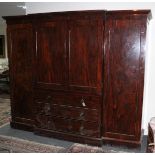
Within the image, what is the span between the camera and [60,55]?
2.98m

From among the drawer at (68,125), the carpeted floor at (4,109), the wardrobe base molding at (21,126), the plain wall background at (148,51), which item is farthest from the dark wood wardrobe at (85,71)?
the carpeted floor at (4,109)

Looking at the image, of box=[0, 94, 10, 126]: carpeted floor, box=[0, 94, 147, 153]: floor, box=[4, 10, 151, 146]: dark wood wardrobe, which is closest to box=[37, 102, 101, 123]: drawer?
box=[4, 10, 151, 146]: dark wood wardrobe

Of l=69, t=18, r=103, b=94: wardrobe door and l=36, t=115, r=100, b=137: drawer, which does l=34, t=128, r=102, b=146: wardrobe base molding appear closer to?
l=36, t=115, r=100, b=137: drawer

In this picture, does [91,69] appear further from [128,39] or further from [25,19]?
[25,19]

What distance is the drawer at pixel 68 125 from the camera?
294cm

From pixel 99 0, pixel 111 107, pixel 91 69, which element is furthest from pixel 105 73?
pixel 99 0

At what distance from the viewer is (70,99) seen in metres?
3.02

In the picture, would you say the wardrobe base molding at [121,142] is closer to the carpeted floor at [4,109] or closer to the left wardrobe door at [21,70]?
the left wardrobe door at [21,70]

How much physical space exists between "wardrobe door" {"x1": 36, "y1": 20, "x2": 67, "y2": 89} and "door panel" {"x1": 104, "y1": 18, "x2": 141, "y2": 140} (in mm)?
626

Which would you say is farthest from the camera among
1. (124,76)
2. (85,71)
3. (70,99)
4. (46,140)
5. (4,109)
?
(4,109)

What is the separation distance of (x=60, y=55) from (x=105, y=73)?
0.69m

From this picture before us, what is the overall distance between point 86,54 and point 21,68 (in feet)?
3.78

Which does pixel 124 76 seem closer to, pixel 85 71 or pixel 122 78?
A: pixel 122 78

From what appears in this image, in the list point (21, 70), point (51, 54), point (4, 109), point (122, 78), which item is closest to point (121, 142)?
point (122, 78)
